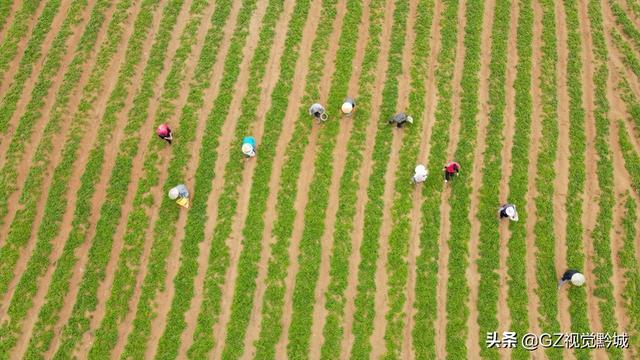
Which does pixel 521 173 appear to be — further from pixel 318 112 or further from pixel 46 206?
pixel 46 206

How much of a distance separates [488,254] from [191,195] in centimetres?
1403

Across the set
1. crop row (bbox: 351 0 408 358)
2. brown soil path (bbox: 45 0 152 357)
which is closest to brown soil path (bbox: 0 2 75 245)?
brown soil path (bbox: 45 0 152 357)

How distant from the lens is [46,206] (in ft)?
73.0

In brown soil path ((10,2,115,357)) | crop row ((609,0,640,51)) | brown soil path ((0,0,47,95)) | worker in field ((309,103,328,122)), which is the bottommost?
brown soil path ((10,2,115,357))

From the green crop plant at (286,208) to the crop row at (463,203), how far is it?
24.1 ft

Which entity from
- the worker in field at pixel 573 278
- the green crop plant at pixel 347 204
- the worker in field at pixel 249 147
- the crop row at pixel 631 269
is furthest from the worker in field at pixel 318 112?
the crop row at pixel 631 269

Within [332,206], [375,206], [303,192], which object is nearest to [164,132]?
[303,192]

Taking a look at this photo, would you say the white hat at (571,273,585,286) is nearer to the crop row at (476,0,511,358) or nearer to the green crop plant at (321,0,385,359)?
the crop row at (476,0,511,358)

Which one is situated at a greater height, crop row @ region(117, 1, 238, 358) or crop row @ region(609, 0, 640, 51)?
crop row @ region(609, 0, 640, 51)

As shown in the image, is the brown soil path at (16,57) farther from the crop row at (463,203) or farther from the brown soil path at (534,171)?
the brown soil path at (534,171)

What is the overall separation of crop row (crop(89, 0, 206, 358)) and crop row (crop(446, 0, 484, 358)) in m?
13.9

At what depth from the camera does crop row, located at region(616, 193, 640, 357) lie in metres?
20.8

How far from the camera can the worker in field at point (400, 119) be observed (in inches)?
940

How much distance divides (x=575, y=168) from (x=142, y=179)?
70.3 ft
